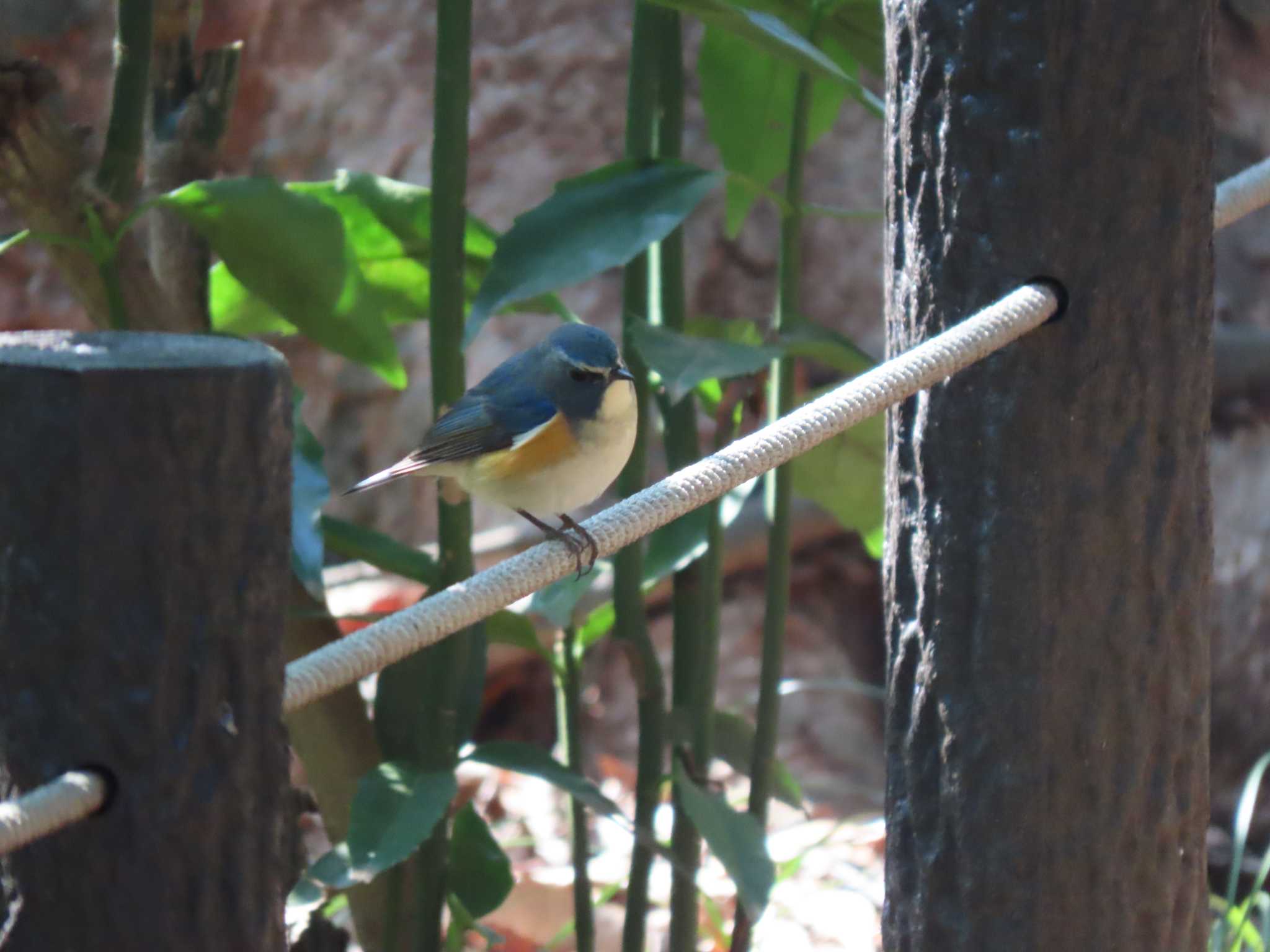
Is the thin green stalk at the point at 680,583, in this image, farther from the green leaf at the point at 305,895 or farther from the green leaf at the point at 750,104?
the green leaf at the point at 305,895

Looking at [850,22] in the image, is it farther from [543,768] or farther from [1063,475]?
[543,768]

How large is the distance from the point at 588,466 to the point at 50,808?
3.43 feet

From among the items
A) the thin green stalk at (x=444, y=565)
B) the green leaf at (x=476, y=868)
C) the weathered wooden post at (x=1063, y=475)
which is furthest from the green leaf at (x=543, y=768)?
the weathered wooden post at (x=1063, y=475)

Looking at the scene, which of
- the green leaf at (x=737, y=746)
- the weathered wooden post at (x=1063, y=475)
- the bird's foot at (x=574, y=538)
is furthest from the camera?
the green leaf at (x=737, y=746)

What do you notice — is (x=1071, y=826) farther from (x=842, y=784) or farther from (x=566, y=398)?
(x=842, y=784)

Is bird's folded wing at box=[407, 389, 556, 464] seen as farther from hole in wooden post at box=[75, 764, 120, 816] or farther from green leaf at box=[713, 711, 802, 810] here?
hole in wooden post at box=[75, 764, 120, 816]

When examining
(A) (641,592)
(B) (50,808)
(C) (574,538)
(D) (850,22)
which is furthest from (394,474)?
(B) (50,808)

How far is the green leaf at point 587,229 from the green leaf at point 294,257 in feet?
0.85

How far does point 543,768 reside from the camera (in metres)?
1.80

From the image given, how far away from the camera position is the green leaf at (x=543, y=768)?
176 centimetres

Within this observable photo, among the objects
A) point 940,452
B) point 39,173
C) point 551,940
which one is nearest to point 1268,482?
point 551,940

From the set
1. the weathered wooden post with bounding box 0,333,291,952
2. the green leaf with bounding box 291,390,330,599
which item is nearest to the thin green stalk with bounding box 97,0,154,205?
the green leaf with bounding box 291,390,330,599

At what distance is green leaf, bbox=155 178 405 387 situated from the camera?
67.7 inches

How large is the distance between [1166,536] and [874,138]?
2880 mm
